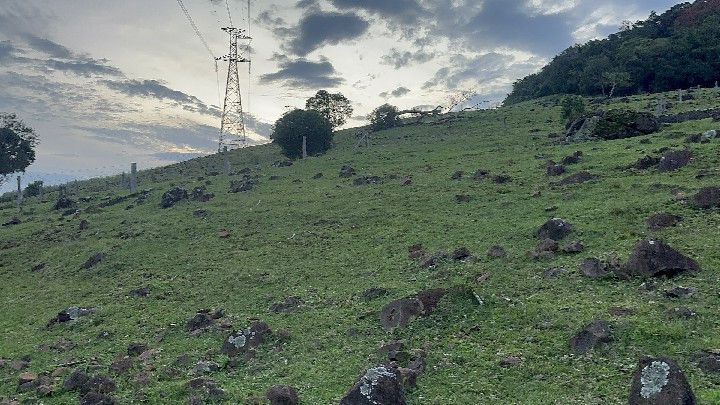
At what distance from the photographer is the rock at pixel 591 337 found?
14.5m

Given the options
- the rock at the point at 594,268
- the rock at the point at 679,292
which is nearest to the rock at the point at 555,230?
the rock at the point at 594,268

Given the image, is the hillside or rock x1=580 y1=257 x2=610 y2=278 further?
the hillside

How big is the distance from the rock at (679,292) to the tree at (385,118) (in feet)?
272

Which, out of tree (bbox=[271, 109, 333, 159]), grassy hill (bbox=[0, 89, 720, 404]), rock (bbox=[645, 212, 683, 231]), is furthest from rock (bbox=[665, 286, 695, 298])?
tree (bbox=[271, 109, 333, 159])

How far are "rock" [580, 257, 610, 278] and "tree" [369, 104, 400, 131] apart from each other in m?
79.5

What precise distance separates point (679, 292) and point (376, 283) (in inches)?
470

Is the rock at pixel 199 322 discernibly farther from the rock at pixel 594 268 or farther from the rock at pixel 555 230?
the rock at pixel 555 230

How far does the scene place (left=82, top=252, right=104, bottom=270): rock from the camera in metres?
33.8

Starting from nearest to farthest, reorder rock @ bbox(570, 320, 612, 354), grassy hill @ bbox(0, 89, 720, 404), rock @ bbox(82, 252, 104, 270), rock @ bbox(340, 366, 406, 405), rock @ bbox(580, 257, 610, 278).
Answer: rock @ bbox(340, 366, 406, 405), rock @ bbox(570, 320, 612, 354), grassy hill @ bbox(0, 89, 720, 404), rock @ bbox(580, 257, 610, 278), rock @ bbox(82, 252, 104, 270)

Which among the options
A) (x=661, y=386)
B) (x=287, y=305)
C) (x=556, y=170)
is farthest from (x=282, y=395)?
(x=556, y=170)

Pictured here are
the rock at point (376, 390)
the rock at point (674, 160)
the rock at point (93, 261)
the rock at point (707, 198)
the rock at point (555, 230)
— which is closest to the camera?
the rock at point (376, 390)

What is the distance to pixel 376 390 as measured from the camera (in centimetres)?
1212

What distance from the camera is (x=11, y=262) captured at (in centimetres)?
3803

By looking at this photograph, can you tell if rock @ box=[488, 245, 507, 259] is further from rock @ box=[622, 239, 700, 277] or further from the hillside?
the hillside
